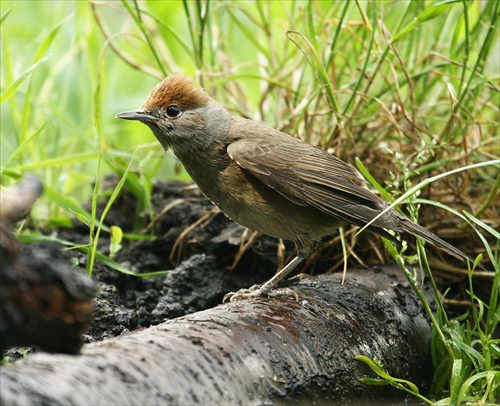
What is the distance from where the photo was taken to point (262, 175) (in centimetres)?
387

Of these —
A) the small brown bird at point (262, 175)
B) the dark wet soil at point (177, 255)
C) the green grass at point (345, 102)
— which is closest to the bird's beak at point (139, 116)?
the small brown bird at point (262, 175)

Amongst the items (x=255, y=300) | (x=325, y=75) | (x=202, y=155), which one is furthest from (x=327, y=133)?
(x=255, y=300)

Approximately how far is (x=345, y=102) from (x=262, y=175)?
1325 millimetres

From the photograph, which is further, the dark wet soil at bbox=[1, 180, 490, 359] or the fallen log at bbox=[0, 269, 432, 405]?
the dark wet soil at bbox=[1, 180, 490, 359]

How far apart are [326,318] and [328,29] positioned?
109 inches

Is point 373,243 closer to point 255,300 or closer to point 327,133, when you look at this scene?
point 327,133

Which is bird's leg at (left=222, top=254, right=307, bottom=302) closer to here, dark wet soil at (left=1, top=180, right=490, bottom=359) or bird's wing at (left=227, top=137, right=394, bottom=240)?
dark wet soil at (left=1, top=180, right=490, bottom=359)

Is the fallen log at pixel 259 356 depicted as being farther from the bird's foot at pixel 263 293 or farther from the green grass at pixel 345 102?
the green grass at pixel 345 102

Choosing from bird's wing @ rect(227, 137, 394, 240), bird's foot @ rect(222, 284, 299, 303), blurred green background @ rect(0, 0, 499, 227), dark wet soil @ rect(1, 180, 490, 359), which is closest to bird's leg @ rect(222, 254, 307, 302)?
bird's foot @ rect(222, 284, 299, 303)

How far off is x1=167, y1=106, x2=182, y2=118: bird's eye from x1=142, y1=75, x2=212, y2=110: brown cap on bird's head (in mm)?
19

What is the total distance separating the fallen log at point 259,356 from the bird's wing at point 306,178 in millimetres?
392

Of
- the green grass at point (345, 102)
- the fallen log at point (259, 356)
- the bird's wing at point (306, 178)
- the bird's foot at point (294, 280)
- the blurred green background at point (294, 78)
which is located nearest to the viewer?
the fallen log at point (259, 356)

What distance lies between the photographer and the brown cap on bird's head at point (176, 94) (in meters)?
4.10

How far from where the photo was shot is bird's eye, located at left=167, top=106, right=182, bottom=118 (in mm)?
4160
